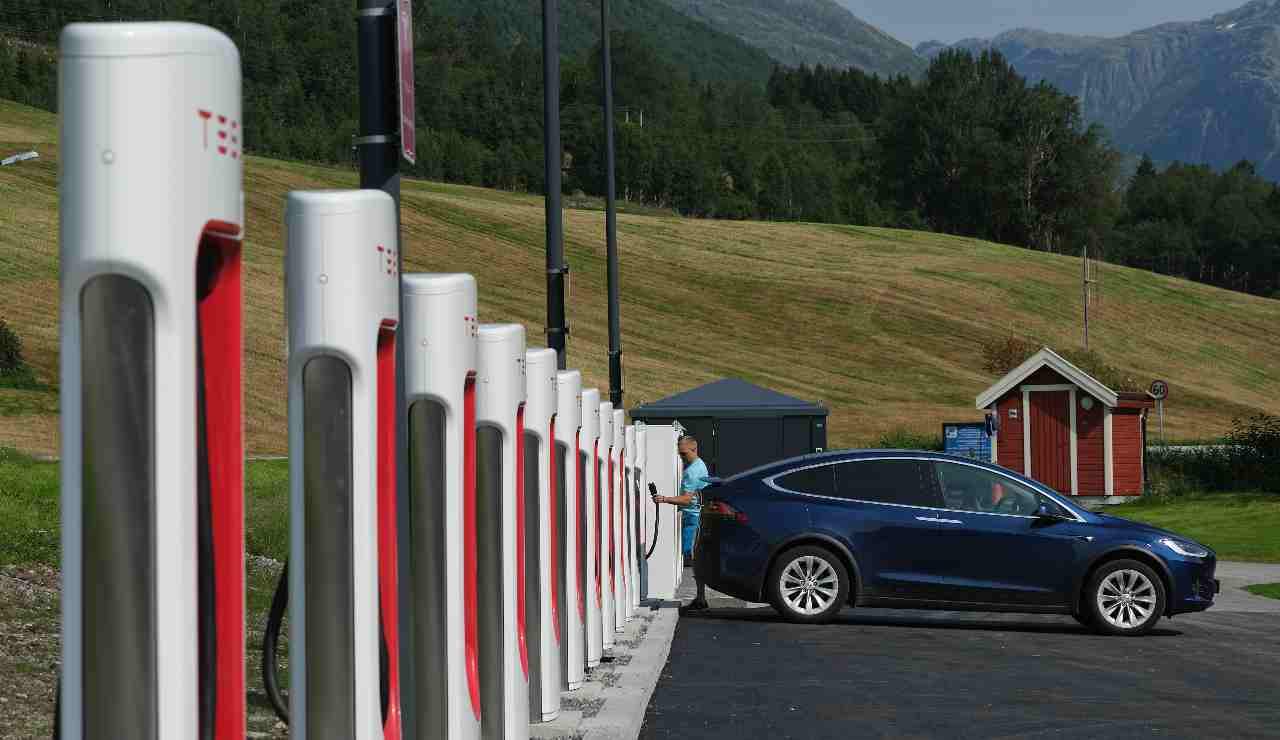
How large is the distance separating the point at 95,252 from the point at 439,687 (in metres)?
3.32

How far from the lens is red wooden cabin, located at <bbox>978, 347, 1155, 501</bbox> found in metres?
52.0

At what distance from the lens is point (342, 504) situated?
16.2 ft

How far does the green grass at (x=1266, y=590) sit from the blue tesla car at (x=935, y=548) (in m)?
5.39

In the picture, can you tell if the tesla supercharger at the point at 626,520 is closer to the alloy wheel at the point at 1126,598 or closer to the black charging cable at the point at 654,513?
the black charging cable at the point at 654,513

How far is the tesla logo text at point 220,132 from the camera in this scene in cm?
374

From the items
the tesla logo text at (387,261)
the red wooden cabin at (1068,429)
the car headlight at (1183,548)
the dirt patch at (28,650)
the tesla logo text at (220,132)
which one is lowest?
the red wooden cabin at (1068,429)

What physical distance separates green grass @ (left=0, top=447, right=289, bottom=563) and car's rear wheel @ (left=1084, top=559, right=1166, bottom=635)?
6898 millimetres

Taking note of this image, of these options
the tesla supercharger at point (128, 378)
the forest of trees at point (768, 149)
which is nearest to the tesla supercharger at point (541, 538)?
the tesla supercharger at point (128, 378)

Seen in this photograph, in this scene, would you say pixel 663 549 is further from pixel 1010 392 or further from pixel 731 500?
pixel 1010 392

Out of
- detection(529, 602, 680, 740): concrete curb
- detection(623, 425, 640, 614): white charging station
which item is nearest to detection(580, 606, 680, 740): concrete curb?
detection(529, 602, 680, 740): concrete curb

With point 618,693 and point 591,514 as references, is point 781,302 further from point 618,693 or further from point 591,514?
point 618,693

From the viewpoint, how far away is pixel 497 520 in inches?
313

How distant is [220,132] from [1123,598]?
14788 mm

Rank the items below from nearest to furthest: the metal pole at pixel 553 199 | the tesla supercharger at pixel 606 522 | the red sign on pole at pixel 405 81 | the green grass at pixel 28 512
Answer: the red sign on pole at pixel 405 81
the tesla supercharger at pixel 606 522
the green grass at pixel 28 512
the metal pole at pixel 553 199
